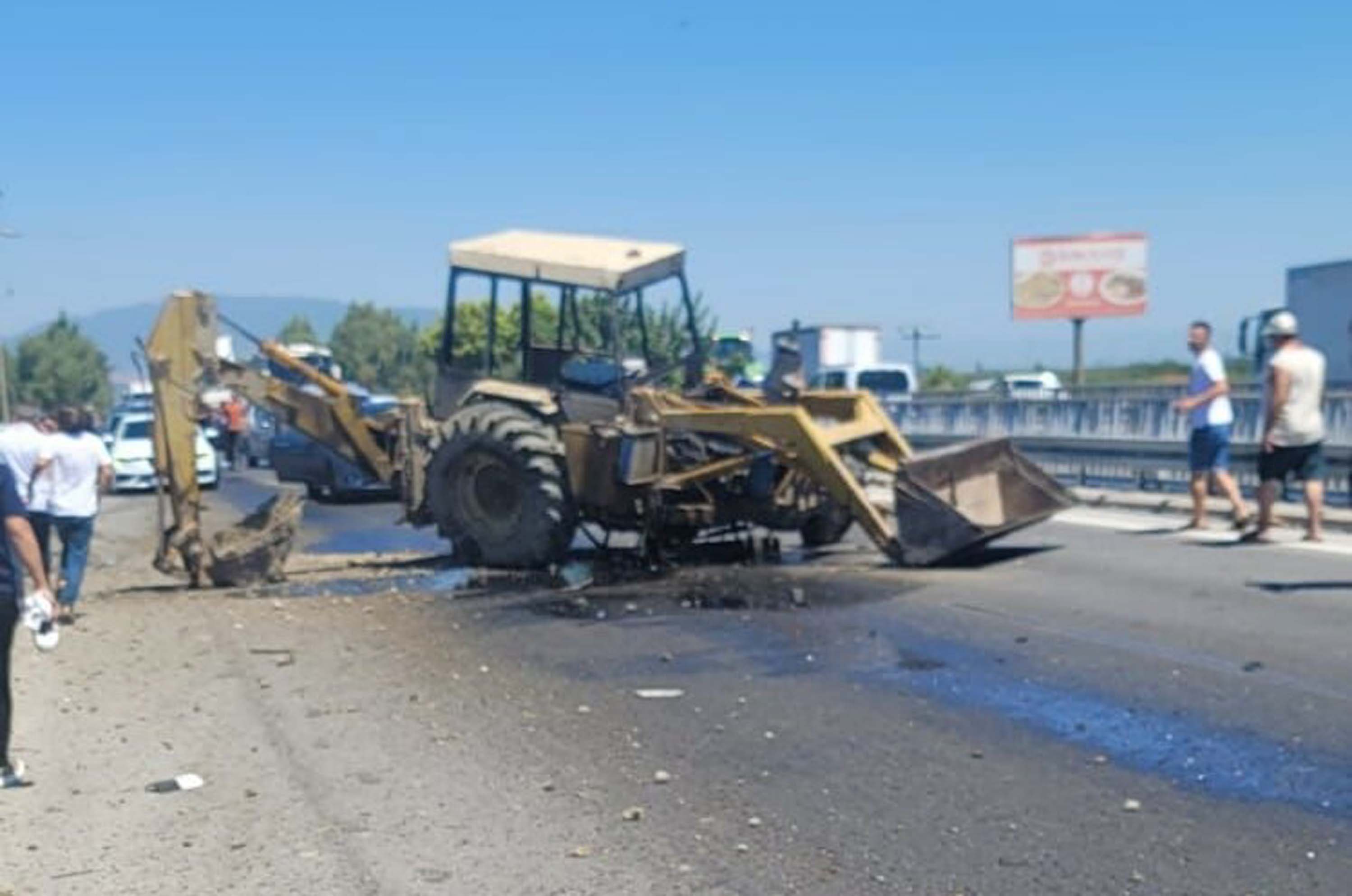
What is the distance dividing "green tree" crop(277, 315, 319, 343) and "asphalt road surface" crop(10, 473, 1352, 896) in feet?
254

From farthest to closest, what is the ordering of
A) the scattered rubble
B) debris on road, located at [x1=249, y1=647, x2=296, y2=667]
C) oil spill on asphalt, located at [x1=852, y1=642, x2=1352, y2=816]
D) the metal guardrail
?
Result: 1. the metal guardrail
2. debris on road, located at [x1=249, y1=647, x2=296, y2=667]
3. the scattered rubble
4. oil spill on asphalt, located at [x1=852, y1=642, x2=1352, y2=816]

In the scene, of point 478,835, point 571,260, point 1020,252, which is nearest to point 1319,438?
point 571,260

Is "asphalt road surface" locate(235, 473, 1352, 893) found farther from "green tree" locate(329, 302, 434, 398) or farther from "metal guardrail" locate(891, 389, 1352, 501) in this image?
"green tree" locate(329, 302, 434, 398)

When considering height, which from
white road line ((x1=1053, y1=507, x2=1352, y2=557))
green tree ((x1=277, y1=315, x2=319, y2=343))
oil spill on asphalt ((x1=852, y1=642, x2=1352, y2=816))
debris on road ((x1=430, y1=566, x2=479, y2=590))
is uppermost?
green tree ((x1=277, y1=315, x2=319, y2=343))

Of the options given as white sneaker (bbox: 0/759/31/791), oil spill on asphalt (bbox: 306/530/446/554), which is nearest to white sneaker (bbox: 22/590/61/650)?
white sneaker (bbox: 0/759/31/791)

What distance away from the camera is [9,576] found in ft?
25.3

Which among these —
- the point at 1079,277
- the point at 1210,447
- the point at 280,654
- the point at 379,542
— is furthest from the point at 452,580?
the point at 1079,277

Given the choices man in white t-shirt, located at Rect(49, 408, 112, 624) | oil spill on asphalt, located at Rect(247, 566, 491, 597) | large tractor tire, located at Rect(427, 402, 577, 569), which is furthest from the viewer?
large tractor tire, located at Rect(427, 402, 577, 569)

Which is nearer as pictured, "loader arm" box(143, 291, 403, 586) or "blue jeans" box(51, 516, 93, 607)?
"blue jeans" box(51, 516, 93, 607)

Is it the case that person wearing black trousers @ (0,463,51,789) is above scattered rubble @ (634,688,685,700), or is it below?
above

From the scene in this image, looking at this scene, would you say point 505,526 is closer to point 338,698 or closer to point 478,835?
point 338,698

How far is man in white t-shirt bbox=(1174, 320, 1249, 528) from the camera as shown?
51.9 ft

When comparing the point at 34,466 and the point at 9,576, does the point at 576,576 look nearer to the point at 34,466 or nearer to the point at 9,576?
the point at 34,466

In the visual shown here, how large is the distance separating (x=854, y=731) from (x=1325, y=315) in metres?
24.6
